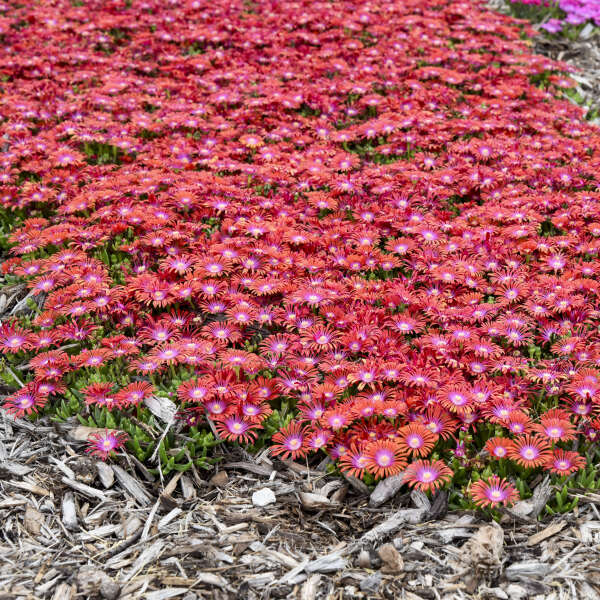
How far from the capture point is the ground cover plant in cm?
347

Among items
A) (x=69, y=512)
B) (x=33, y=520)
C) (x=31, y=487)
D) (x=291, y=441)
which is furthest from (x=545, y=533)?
(x=31, y=487)

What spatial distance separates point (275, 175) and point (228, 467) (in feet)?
9.43

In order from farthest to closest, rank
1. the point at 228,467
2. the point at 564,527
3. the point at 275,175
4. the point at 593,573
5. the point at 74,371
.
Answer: the point at 275,175 → the point at 74,371 → the point at 228,467 → the point at 564,527 → the point at 593,573

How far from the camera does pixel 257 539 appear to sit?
312 centimetres

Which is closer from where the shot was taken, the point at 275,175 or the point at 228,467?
the point at 228,467

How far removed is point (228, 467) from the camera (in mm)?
3512

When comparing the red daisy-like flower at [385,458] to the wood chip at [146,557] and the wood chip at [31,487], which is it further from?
the wood chip at [31,487]

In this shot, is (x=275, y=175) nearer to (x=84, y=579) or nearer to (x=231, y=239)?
(x=231, y=239)

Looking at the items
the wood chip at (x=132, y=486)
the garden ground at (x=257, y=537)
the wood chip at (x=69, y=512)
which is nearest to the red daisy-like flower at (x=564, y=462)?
the garden ground at (x=257, y=537)

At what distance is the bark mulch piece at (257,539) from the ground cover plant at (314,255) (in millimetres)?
158

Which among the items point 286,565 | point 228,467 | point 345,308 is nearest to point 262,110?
point 345,308

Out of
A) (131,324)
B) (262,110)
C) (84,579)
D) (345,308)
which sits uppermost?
(262,110)

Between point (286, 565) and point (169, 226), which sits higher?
point (169, 226)

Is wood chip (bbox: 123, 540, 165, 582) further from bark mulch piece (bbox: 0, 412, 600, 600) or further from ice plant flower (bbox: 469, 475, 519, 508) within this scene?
ice plant flower (bbox: 469, 475, 519, 508)
